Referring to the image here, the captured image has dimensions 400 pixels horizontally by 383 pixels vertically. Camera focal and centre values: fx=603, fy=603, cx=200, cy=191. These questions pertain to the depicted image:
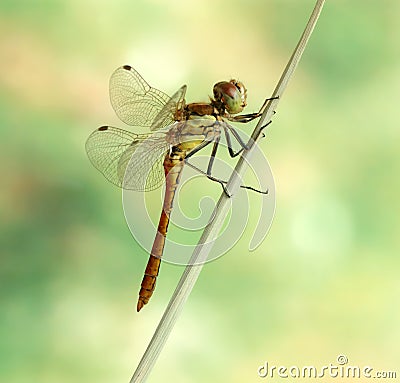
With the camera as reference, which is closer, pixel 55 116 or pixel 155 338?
pixel 155 338

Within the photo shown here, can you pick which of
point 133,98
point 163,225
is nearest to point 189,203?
point 163,225

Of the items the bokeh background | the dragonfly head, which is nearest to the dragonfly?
the dragonfly head

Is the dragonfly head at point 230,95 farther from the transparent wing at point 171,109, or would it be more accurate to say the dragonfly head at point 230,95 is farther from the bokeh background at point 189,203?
the bokeh background at point 189,203

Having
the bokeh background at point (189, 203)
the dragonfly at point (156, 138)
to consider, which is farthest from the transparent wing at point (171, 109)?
the bokeh background at point (189, 203)

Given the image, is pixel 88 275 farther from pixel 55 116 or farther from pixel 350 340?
pixel 350 340

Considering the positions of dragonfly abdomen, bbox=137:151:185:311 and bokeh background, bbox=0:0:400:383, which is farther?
bokeh background, bbox=0:0:400:383

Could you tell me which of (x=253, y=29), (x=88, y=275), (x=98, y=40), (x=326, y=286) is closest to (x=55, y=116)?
(x=98, y=40)

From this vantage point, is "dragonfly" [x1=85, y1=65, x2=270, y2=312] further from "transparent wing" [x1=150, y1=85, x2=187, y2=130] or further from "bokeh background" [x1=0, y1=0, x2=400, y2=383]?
"bokeh background" [x1=0, y1=0, x2=400, y2=383]

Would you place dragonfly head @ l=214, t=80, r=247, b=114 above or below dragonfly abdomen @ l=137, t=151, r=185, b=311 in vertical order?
above
